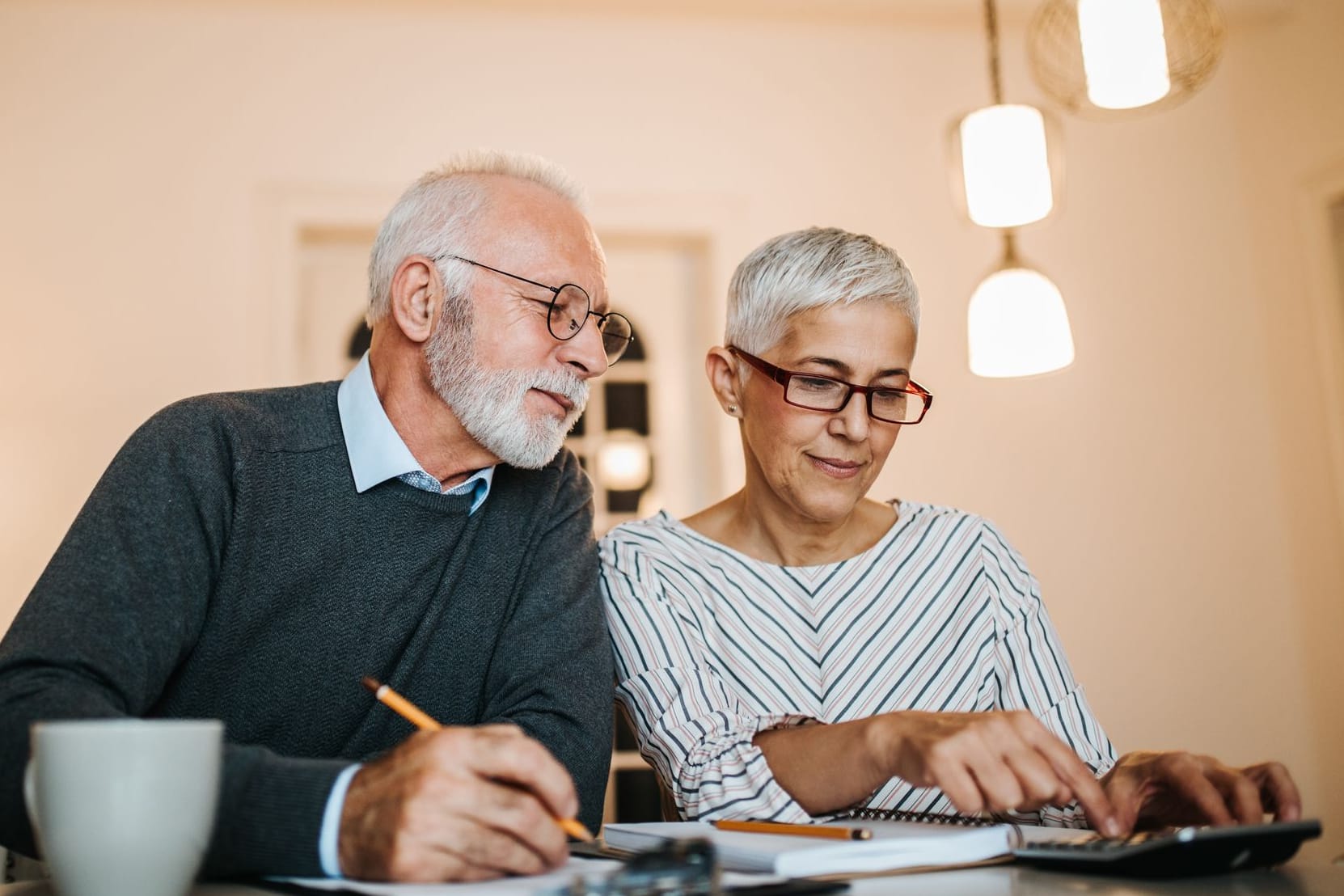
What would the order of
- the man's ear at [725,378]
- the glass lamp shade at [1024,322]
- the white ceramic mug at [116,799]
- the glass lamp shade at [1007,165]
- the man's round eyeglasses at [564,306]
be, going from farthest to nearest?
the glass lamp shade at [1024,322], the glass lamp shade at [1007,165], the man's ear at [725,378], the man's round eyeglasses at [564,306], the white ceramic mug at [116,799]

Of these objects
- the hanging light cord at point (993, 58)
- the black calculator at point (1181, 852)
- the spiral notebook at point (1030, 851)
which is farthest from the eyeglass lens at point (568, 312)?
the hanging light cord at point (993, 58)

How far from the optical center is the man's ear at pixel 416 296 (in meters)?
1.54

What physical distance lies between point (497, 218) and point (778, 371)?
434 mm

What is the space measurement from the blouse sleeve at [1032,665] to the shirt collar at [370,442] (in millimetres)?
801

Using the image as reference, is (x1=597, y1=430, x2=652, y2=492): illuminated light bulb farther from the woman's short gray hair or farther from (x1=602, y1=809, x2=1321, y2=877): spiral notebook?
(x1=602, y1=809, x2=1321, y2=877): spiral notebook

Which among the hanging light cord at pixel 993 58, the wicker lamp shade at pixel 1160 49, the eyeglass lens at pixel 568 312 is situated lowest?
the eyeglass lens at pixel 568 312

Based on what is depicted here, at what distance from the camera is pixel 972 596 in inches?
62.6

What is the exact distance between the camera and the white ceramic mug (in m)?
0.68

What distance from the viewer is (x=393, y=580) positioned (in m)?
1.37

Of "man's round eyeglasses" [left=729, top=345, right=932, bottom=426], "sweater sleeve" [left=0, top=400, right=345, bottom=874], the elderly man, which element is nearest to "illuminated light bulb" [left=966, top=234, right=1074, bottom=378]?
"man's round eyeglasses" [left=729, top=345, right=932, bottom=426]

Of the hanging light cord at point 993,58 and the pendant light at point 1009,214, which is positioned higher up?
the hanging light cord at point 993,58

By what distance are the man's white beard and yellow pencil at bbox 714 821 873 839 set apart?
1.89 feet

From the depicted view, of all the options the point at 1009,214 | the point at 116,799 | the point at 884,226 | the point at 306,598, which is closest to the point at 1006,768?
the point at 116,799

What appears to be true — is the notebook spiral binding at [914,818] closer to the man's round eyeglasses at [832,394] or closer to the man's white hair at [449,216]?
the man's round eyeglasses at [832,394]
